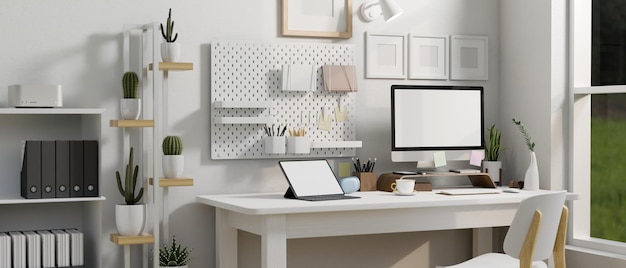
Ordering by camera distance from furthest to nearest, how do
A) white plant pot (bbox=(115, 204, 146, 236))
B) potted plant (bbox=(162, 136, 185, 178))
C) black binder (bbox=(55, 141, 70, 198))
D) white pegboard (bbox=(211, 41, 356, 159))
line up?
white pegboard (bbox=(211, 41, 356, 159)), potted plant (bbox=(162, 136, 185, 178)), white plant pot (bbox=(115, 204, 146, 236)), black binder (bbox=(55, 141, 70, 198))

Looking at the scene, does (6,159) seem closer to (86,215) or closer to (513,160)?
(86,215)

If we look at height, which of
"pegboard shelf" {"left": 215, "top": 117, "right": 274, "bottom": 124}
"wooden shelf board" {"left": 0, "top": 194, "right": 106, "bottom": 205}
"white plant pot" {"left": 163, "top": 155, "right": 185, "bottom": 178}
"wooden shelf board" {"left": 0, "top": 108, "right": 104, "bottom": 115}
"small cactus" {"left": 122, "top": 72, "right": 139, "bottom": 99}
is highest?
"small cactus" {"left": 122, "top": 72, "right": 139, "bottom": 99}

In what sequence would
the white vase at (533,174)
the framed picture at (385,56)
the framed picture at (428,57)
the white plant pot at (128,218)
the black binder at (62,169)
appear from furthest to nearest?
the framed picture at (428,57) → the framed picture at (385,56) → the white vase at (533,174) → the white plant pot at (128,218) → the black binder at (62,169)

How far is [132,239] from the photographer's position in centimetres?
360

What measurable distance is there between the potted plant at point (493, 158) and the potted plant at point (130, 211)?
186 centimetres

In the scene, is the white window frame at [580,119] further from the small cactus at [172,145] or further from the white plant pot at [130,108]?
the white plant pot at [130,108]

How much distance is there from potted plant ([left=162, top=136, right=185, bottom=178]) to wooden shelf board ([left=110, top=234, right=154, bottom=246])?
29 centimetres

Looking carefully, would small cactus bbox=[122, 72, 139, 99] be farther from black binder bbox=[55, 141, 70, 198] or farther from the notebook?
the notebook

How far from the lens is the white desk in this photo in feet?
11.3

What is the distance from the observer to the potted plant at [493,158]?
177 inches

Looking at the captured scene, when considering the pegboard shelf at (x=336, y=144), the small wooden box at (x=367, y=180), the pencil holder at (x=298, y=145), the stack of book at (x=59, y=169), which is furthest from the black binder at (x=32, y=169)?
the small wooden box at (x=367, y=180)

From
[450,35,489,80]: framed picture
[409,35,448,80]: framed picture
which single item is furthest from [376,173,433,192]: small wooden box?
[450,35,489,80]: framed picture

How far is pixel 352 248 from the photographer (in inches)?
172

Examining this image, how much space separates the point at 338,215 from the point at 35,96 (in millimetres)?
1337
